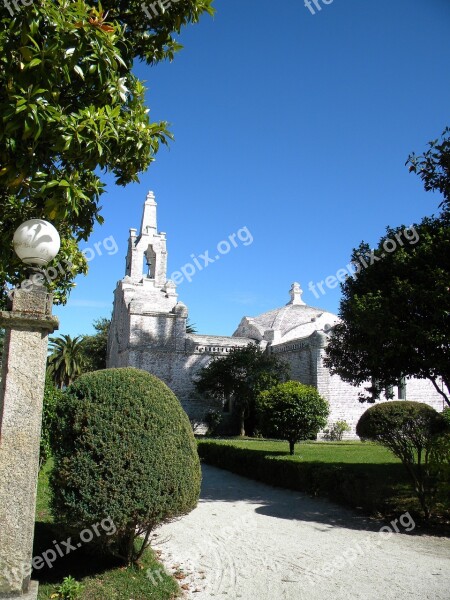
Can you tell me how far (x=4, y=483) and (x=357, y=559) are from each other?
5.15m

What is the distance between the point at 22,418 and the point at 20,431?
11 centimetres

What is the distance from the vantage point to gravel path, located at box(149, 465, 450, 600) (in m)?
5.98

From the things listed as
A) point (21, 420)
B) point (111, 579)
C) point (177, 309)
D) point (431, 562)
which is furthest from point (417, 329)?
point (177, 309)

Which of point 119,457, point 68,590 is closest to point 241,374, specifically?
point 119,457

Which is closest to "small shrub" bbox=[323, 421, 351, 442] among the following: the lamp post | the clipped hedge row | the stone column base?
the clipped hedge row

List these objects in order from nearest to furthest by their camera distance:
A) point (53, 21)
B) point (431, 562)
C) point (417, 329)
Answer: point (53, 21), point (431, 562), point (417, 329)

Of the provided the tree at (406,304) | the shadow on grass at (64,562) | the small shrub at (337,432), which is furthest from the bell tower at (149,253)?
the shadow on grass at (64,562)

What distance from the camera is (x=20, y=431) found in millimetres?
4297

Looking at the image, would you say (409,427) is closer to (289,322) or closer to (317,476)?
(317,476)

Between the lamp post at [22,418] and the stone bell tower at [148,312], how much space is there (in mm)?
28354

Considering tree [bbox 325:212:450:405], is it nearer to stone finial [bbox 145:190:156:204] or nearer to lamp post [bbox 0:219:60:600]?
lamp post [bbox 0:219:60:600]

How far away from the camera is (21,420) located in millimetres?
4312

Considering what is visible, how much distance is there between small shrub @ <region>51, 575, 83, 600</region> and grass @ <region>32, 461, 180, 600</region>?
56 millimetres

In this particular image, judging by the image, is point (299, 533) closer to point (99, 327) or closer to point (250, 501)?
point (250, 501)
